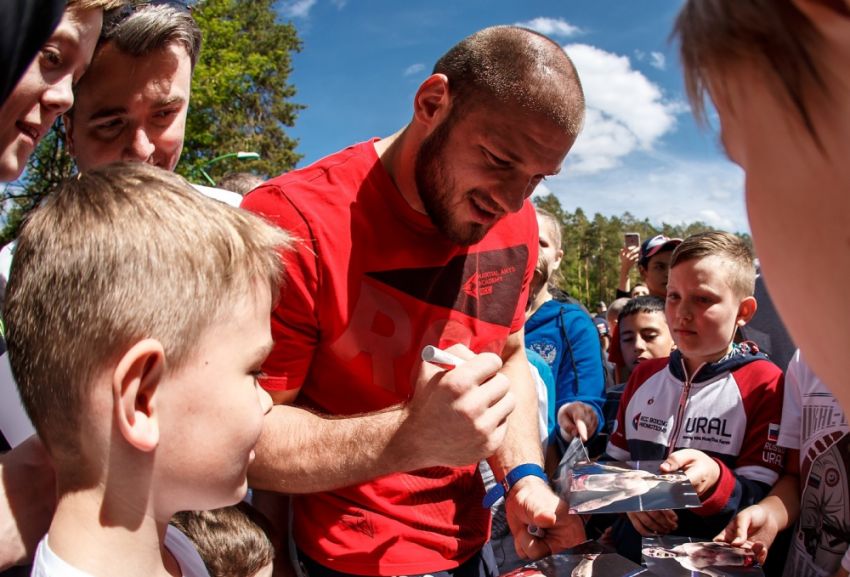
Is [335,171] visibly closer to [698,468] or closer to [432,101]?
[432,101]

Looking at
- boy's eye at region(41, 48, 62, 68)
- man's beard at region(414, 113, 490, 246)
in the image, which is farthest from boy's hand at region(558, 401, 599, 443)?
boy's eye at region(41, 48, 62, 68)

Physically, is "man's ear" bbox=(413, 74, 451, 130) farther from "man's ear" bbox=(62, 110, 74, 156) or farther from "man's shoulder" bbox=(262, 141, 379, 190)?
"man's ear" bbox=(62, 110, 74, 156)

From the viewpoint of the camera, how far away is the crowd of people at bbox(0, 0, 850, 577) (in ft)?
2.26

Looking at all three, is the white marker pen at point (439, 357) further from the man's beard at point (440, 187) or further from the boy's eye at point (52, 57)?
the boy's eye at point (52, 57)

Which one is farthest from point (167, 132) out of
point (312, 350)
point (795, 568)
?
point (795, 568)

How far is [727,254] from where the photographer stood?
2.95 meters

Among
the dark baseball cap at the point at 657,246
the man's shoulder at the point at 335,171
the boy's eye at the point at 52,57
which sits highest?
the boy's eye at the point at 52,57

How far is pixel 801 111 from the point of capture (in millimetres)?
622

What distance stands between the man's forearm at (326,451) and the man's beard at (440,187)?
627mm

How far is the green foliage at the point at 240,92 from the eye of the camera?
62.3ft

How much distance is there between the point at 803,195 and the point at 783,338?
3031 mm

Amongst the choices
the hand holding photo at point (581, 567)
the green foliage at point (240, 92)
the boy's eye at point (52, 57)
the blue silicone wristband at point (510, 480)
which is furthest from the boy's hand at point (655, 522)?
the green foliage at point (240, 92)

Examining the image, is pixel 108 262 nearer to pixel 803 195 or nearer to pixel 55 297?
pixel 55 297

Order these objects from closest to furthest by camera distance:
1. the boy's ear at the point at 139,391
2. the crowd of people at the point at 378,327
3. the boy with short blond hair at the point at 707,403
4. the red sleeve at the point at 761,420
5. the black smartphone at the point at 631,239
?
→ the crowd of people at the point at 378,327, the boy's ear at the point at 139,391, the boy with short blond hair at the point at 707,403, the red sleeve at the point at 761,420, the black smartphone at the point at 631,239
